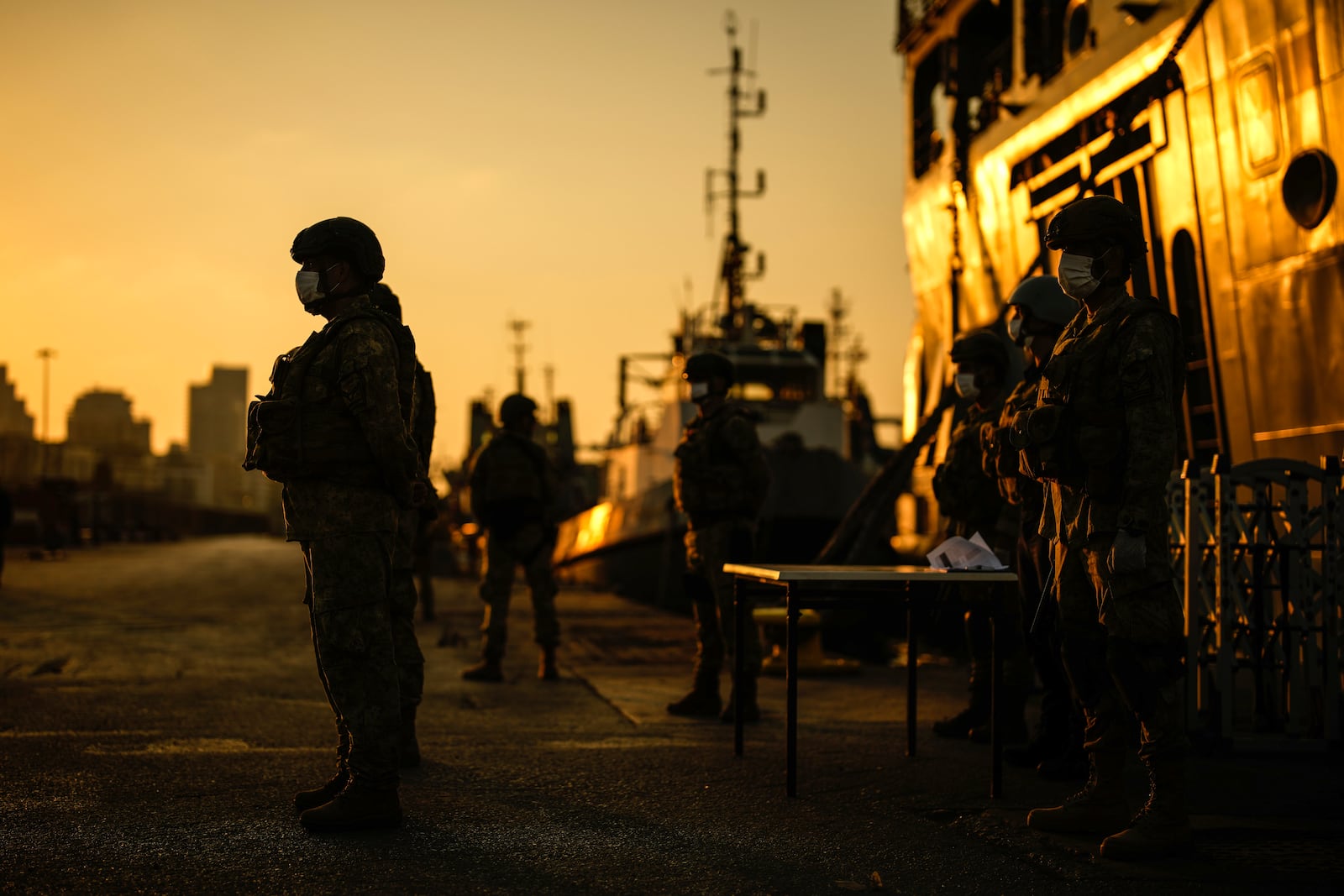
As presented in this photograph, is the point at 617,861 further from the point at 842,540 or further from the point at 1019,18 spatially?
the point at 1019,18

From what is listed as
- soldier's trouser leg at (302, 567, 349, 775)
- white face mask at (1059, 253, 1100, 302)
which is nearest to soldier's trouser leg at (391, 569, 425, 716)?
soldier's trouser leg at (302, 567, 349, 775)

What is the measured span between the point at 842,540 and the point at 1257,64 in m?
4.82

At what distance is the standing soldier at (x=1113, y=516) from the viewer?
13.1ft

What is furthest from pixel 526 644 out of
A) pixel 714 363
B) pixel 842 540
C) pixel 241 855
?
pixel 241 855

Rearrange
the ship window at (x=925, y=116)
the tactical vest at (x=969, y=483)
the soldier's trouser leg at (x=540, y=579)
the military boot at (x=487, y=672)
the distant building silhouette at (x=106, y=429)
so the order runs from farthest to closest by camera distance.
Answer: the distant building silhouette at (x=106, y=429)
the ship window at (x=925, y=116)
the soldier's trouser leg at (x=540, y=579)
the military boot at (x=487, y=672)
the tactical vest at (x=969, y=483)

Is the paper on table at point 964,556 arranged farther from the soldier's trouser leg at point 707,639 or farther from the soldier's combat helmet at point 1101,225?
the soldier's trouser leg at point 707,639

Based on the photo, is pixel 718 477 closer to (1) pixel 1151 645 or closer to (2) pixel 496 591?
(2) pixel 496 591

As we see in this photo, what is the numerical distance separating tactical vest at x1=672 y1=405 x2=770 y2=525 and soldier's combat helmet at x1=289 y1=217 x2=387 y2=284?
2.83m

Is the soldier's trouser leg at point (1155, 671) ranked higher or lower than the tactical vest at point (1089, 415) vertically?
lower

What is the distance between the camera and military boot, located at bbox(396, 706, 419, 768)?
5441mm

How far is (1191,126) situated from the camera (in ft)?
32.1

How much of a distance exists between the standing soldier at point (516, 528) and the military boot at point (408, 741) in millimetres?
3211

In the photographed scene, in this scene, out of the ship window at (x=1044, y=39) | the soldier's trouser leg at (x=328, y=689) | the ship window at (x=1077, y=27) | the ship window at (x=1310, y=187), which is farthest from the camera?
the ship window at (x=1044, y=39)

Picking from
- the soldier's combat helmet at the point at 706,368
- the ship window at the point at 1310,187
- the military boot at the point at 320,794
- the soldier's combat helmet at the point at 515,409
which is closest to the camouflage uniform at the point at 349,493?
the military boot at the point at 320,794
